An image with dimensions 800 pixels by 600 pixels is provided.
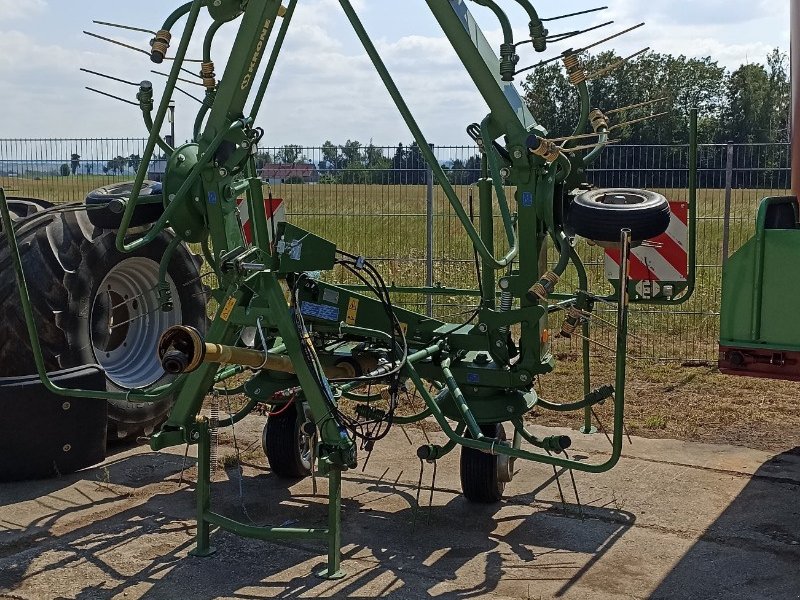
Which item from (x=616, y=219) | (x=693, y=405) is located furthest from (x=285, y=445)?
(x=693, y=405)

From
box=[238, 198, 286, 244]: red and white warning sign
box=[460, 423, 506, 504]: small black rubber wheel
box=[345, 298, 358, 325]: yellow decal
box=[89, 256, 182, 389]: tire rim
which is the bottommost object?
box=[460, 423, 506, 504]: small black rubber wheel

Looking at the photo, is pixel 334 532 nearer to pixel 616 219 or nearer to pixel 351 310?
pixel 351 310

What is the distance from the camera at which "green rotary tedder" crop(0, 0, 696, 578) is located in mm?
5023

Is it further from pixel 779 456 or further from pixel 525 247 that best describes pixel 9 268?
pixel 779 456

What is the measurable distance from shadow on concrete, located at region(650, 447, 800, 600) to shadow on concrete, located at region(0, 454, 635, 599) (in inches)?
17.3

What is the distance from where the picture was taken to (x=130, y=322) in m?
7.23

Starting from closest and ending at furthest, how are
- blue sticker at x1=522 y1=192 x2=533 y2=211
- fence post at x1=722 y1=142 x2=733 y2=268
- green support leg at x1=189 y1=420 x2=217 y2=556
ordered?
green support leg at x1=189 y1=420 x2=217 y2=556, blue sticker at x1=522 y1=192 x2=533 y2=211, fence post at x1=722 y1=142 x2=733 y2=268

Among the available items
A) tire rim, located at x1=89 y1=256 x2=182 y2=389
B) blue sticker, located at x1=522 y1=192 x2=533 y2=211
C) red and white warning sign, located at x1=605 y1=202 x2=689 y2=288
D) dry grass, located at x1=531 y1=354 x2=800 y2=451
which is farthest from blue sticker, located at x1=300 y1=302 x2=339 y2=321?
red and white warning sign, located at x1=605 y1=202 x2=689 y2=288

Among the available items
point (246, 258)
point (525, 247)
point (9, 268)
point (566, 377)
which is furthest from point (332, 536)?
point (566, 377)

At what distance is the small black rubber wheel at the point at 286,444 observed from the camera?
6.17 metres

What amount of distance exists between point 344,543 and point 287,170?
18.1 feet

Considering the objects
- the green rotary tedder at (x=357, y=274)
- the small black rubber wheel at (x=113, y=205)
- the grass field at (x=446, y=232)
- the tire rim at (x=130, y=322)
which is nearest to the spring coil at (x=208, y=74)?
the green rotary tedder at (x=357, y=274)

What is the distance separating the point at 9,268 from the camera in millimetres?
6324

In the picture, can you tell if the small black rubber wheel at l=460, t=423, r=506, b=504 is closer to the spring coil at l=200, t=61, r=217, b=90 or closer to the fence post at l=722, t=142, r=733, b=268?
the spring coil at l=200, t=61, r=217, b=90
